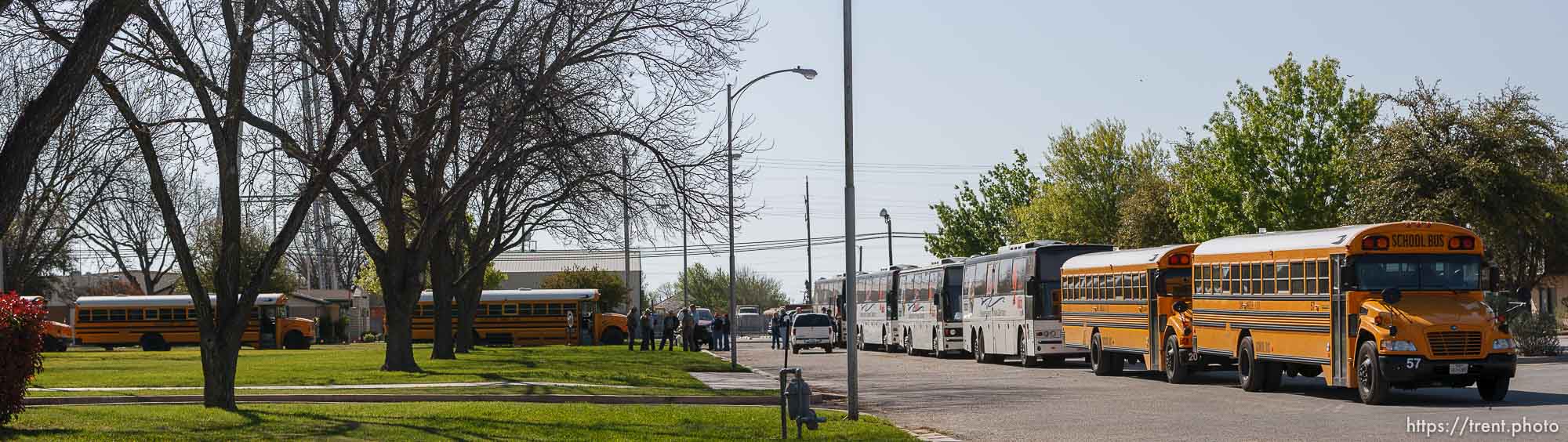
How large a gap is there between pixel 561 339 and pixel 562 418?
45.9 meters

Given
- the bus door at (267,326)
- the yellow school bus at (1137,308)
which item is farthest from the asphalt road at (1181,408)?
the bus door at (267,326)

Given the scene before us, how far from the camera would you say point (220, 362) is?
2036cm

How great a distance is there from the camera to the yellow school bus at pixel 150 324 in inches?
2498

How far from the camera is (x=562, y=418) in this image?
19.4 m

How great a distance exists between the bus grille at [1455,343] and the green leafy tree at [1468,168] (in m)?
16.0

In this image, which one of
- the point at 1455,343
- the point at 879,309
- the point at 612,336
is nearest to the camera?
the point at 1455,343

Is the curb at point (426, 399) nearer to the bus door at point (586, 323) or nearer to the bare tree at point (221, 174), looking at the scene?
the bare tree at point (221, 174)

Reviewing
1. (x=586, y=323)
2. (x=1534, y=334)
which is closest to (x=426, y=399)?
(x=1534, y=334)

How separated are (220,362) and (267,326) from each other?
44795 mm

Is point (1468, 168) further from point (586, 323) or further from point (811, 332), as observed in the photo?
point (586, 323)

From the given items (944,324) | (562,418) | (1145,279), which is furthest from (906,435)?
(944,324)

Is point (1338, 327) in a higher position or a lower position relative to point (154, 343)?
higher

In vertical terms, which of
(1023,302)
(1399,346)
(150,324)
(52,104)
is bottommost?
(150,324)

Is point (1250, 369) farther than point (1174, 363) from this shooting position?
No
